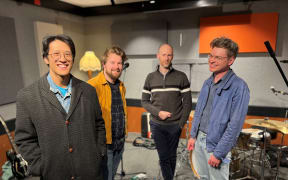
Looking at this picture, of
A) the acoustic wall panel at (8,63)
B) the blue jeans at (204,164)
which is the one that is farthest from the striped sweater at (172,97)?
the acoustic wall panel at (8,63)

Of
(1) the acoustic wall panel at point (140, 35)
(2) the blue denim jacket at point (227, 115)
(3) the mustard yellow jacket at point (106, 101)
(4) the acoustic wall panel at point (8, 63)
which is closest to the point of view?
(2) the blue denim jacket at point (227, 115)

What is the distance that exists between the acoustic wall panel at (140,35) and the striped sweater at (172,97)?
1.77 m

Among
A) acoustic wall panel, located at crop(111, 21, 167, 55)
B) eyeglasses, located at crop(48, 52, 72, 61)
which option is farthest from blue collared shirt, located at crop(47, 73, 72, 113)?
acoustic wall panel, located at crop(111, 21, 167, 55)

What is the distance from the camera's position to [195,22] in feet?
11.3

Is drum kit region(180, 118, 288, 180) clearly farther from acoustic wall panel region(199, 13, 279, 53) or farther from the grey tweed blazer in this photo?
the grey tweed blazer

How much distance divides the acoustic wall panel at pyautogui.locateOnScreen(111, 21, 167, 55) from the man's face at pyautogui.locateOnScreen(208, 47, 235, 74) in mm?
2332

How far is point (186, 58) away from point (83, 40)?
97.3 inches

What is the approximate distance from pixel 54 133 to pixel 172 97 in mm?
1319

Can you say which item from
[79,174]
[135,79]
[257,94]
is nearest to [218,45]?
[79,174]

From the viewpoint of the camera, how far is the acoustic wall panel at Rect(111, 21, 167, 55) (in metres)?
3.64

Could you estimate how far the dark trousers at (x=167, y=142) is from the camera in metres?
2.07

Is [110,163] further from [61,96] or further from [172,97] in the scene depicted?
[172,97]

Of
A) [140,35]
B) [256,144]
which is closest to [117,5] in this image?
[140,35]

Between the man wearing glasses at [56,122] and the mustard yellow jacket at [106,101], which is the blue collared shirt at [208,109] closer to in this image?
the mustard yellow jacket at [106,101]
